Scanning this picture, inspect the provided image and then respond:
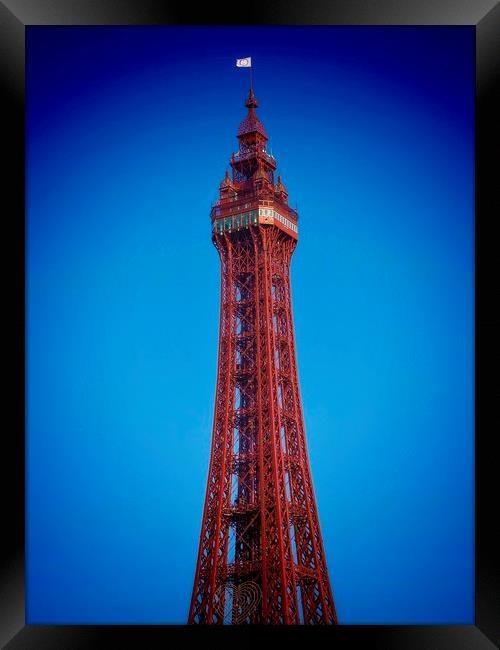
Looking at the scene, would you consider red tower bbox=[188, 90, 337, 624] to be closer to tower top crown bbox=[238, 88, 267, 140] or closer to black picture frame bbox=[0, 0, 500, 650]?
tower top crown bbox=[238, 88, 267, 140]

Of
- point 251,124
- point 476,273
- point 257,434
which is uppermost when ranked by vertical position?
point 251,124

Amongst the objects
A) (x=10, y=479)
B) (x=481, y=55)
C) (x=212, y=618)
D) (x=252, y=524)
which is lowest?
(x=212, y=618)

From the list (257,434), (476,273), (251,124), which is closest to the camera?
(476,273)

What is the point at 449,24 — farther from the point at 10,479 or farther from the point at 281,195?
the point at 10,479

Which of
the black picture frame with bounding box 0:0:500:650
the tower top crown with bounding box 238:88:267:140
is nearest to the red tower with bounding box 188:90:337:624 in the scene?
the tower top crown with bounding box 238:88:267:140

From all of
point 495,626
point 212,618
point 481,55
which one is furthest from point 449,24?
point 212,618

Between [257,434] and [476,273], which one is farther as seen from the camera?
[257,434]
